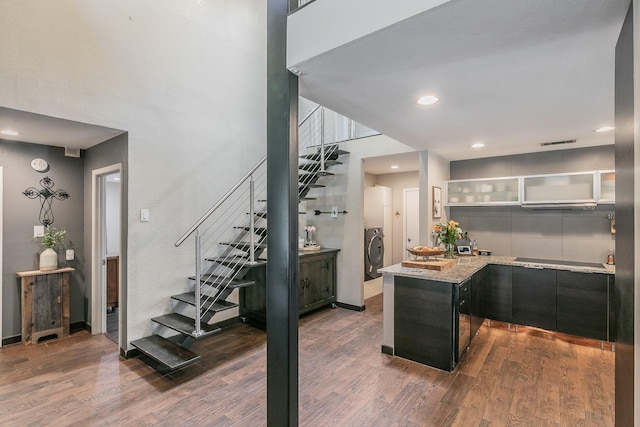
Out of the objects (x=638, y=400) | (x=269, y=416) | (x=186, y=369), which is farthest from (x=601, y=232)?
(x=186, y=369)

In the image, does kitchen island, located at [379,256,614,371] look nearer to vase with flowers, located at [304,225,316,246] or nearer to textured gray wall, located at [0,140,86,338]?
vase with flowers, located at [304,225,316,246]

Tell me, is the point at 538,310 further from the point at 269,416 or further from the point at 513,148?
the point at 269,416

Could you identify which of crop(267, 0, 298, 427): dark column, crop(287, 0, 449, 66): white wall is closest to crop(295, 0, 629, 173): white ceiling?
crop(287, 0, 449, 66): white wall

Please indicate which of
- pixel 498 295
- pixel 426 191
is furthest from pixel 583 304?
pixel 426 191

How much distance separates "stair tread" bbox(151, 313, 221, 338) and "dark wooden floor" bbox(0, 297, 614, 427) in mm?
355

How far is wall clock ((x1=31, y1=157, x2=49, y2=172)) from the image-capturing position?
3.79 m

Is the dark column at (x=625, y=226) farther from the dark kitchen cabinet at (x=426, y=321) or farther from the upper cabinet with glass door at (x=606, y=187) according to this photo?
the upper cabinet with glass door at (x=606, y=187)

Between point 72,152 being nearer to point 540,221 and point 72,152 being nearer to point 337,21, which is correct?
point 337,21

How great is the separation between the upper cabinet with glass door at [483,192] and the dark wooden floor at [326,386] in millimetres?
1895

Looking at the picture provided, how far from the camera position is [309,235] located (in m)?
5.34

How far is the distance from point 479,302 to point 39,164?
18.8 ft

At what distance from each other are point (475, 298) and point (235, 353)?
284cm

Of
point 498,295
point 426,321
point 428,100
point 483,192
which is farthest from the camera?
point 483,192

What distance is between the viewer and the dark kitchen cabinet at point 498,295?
161 inches
